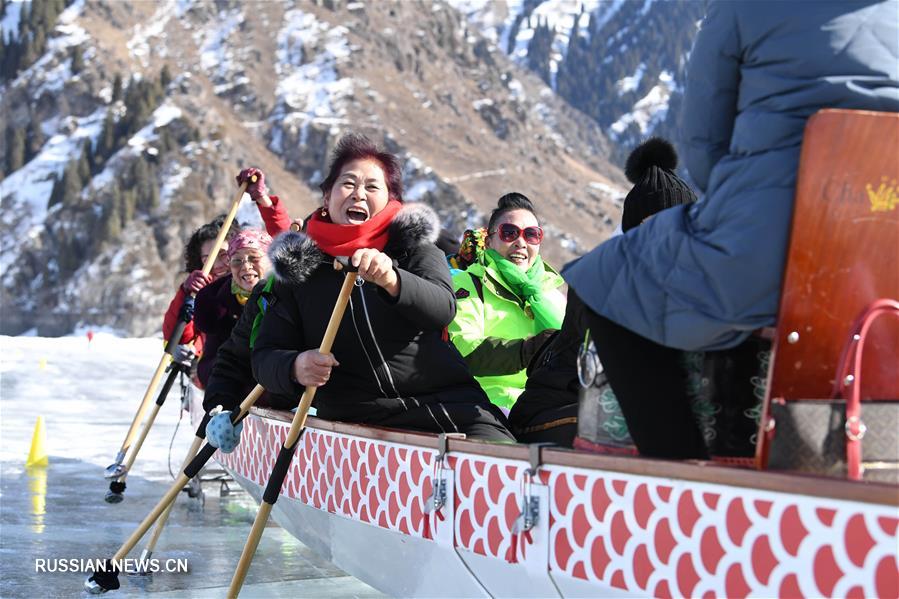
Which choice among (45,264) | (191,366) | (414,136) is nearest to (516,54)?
(414,136)

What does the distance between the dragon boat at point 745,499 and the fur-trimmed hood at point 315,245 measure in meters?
1.05

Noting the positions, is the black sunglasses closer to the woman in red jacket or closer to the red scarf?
the red scarf

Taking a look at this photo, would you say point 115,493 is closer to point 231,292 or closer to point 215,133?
point 231,292

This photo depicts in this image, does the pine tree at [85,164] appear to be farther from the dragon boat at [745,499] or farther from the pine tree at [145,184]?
the dragon boat at [745,499]

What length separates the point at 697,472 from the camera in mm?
2541

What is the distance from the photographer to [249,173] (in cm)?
737

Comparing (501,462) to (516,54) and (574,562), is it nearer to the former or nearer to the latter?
(574,562)

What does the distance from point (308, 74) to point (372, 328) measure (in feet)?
446

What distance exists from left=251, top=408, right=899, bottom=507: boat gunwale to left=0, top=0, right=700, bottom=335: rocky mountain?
7317 cm

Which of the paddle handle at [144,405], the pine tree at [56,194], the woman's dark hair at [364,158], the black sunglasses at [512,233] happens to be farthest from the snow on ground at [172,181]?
the woman's dark hair at [364,158]

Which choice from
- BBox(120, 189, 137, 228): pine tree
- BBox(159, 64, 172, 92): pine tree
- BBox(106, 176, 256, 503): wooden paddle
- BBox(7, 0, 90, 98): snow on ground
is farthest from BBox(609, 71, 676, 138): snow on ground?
BBox(106, 176, 256, 503): wooden paddle

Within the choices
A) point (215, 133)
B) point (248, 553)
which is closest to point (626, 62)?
point (215, 133)

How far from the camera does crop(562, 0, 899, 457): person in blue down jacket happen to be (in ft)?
8.52

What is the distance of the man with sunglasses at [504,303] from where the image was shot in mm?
5641
